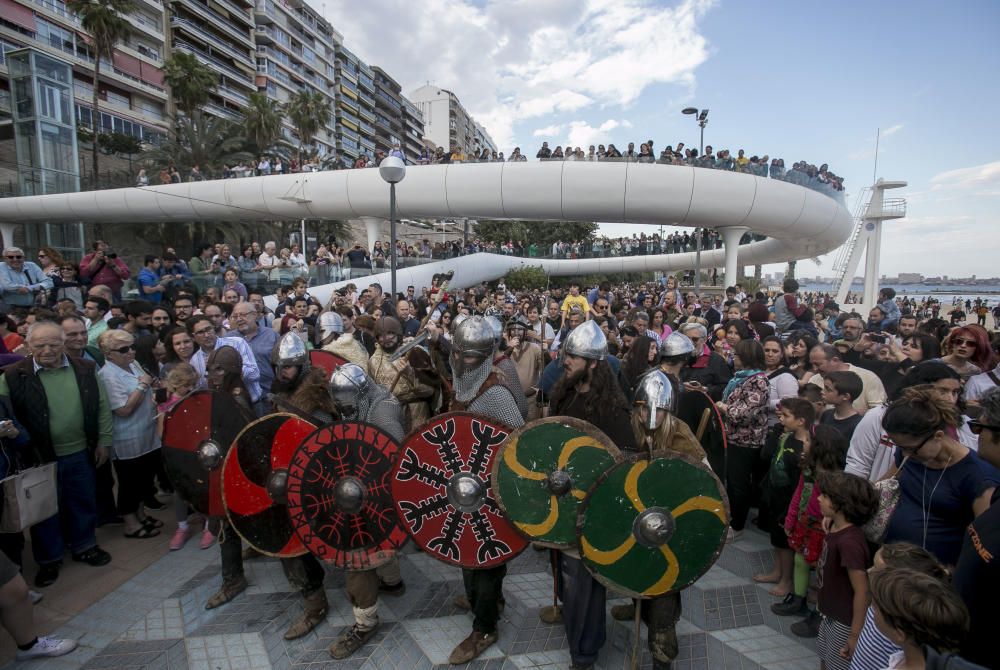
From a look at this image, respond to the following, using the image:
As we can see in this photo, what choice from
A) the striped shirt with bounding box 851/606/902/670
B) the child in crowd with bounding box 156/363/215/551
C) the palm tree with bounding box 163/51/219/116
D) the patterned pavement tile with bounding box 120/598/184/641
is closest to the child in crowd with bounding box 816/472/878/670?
the striped shirt with bounding box 851/606/902/670

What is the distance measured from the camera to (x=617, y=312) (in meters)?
8.09

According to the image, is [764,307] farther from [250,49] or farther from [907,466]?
[250,49]

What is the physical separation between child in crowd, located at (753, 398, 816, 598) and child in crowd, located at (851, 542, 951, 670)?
1.48 metres

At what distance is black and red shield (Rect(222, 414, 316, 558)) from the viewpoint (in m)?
2.70

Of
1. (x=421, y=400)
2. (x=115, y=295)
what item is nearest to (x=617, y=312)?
(x=421, y=400)

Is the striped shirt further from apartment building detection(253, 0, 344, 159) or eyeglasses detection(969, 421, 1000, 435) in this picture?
apartment building detection(253, 0, 344, 159)

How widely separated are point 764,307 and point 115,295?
31.4ft

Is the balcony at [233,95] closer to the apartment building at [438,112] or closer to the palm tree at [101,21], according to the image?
the palm tree at [101,21]

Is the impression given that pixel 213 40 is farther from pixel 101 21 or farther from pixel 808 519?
pixel 808 519

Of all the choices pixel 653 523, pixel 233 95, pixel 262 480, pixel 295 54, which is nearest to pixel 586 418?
pixel 653 523

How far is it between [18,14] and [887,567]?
45.5 m

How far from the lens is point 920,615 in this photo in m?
1.37

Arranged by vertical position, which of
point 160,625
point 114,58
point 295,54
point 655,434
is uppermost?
point 295,54

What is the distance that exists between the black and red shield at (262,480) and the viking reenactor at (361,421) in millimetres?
254
